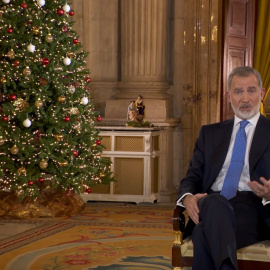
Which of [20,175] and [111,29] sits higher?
[111,29]

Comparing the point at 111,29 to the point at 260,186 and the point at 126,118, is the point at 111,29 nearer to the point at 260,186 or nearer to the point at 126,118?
the point at 126,118

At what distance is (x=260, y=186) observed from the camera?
3.71 metres

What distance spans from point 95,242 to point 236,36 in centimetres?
422

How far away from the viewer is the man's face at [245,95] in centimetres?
405

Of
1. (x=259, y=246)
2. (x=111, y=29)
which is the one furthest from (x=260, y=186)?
(x=111, y=29)

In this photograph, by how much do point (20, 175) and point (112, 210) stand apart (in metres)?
1.51

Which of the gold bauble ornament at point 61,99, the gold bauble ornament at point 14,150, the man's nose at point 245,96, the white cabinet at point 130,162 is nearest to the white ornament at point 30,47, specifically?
the gold bauble ornament at point 61,99

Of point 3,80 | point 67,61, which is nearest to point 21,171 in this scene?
point 3,80

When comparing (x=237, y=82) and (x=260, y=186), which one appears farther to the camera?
(x=237, y=82)

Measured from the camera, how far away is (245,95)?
4047 mm

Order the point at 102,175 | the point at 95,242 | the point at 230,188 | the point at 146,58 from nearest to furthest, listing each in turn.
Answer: the point at 230,188
the point at 95,242
the point at 102,175
the point at 146,58

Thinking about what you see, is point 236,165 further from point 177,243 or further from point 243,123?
point 177,243

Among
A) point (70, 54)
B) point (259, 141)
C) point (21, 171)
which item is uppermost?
point (70, 54)

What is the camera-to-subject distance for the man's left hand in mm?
3711
